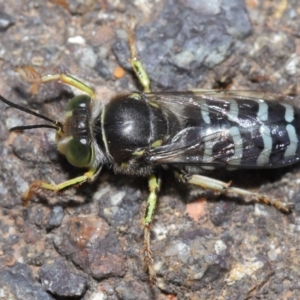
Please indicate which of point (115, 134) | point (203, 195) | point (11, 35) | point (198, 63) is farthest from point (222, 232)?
point (11, 35)

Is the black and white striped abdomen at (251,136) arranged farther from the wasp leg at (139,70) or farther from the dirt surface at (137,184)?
the wasp leg at (139,70)

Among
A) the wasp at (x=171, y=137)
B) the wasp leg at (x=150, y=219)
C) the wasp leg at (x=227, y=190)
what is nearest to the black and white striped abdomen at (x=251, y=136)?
the wasp at (x=171, y=137)

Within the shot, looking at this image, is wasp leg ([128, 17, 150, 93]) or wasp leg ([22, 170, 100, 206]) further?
wasp leg ([128, 17, 150, 93])

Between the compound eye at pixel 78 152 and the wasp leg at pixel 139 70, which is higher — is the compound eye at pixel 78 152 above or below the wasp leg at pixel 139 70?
below

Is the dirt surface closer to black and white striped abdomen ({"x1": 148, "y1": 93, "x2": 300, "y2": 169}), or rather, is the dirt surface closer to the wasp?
the wasp

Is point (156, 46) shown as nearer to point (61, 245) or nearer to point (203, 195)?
point (203, 195)

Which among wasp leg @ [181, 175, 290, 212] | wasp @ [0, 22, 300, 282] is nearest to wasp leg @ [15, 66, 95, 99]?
wasp @ [0, 22, 300, 282]

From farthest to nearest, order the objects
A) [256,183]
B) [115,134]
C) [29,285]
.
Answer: [256,183] → [115,134] → [29,285]
